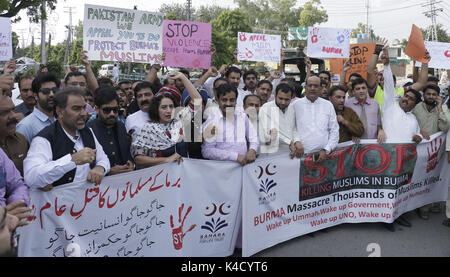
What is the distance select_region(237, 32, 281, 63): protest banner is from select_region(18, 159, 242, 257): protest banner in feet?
14.7

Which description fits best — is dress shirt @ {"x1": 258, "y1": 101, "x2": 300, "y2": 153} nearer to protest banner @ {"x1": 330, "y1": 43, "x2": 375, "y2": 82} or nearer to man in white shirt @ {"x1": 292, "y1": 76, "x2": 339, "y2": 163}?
man in white shirt @ {"x1": 292, "y1": 76, "x2": 339, "y2": 163}

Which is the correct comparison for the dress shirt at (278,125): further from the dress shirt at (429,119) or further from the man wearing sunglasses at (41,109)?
the man wearing sunglasses at (41,109)

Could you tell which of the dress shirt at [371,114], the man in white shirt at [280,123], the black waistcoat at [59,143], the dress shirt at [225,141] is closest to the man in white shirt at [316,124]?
the man in white shirt at [280,123]

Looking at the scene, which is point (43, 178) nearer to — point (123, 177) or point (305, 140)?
point (123, 177)

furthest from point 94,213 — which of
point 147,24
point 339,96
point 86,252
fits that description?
point 147,24

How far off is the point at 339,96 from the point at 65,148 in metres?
3.59

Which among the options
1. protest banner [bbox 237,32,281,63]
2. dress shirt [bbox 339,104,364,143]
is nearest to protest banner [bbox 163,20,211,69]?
protest banner [bbox 237,32,281,63]

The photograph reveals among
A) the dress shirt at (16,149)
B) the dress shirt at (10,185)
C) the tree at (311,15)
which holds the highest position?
the tree at (311,15)

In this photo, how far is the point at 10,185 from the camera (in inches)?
105

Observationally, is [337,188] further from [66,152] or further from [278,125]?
[66,152]

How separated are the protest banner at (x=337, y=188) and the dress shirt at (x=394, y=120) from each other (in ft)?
0.55

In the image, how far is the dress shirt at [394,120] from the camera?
528 centimetres

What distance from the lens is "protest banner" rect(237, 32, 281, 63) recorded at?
26.3 ft

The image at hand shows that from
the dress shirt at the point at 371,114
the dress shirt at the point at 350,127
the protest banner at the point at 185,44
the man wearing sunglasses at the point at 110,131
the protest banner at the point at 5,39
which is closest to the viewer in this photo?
the man wearing sunglasses at the point at 110,131
